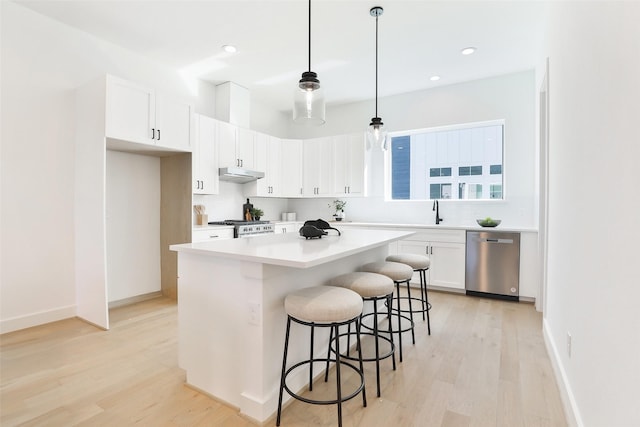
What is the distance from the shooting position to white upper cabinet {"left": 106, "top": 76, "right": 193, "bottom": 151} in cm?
308

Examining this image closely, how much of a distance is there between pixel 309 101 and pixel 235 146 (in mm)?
2615

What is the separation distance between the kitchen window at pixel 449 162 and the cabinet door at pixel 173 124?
319cm

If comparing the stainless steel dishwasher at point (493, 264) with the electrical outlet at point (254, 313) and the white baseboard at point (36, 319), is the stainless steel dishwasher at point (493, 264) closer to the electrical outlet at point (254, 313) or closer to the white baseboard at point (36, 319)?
the electrical outlet at point (254, 313)

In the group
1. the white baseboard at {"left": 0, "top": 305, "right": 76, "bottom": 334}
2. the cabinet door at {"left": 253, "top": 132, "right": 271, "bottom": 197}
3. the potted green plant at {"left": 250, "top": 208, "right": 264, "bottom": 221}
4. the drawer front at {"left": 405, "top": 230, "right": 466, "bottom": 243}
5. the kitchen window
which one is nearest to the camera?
the white baseboard at {"left": 0, "top": 305, "right": 76, "bottom": 334}

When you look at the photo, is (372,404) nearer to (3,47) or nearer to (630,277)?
(630,277)

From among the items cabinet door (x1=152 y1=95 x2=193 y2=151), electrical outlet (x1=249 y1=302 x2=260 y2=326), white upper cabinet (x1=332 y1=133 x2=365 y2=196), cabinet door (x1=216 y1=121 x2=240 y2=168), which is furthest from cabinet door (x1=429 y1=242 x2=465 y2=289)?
cabinet door (x1=152 y1=95 x2=193 y2=151)

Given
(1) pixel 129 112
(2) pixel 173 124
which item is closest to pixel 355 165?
(2) pixel 173 124

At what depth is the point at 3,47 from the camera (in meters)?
2.88

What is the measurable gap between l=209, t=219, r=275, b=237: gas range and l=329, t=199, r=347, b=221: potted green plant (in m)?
1.21

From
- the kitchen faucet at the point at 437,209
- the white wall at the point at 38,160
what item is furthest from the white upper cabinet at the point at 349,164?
the white wall at the point at 38,160

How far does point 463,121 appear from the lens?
4.67 meters

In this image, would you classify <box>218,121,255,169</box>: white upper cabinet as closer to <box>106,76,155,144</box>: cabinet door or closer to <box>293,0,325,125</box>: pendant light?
<box>106,76,155,144</box>: cabinet door

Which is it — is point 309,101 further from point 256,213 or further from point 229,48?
point 256,213

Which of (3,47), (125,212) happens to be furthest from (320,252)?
(3,47)
